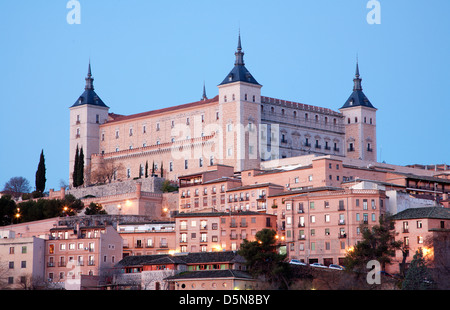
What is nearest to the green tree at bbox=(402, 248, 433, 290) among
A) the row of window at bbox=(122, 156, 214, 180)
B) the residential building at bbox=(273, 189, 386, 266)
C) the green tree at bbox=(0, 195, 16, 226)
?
the residential building at bbox=(273, 189, 386, 266)

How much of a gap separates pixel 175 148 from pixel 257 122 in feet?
36.6

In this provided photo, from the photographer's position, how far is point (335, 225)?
85.1m

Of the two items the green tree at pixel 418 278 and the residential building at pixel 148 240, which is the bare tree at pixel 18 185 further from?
the green tree at pixel 418 278

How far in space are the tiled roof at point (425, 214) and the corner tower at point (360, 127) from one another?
1544 inches

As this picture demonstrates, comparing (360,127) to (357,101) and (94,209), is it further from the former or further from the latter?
(94,209)

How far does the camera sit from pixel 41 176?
121m

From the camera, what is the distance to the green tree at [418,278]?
71625 millimetres

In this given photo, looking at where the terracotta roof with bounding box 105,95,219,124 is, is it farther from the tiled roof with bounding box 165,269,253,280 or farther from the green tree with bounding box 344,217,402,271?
the tiled roof with bounding box 165,269,253,280

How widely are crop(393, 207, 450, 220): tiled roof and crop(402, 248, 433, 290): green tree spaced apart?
9089mm

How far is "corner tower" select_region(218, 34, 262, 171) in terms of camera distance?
113 meters

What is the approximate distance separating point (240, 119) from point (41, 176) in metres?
20.8

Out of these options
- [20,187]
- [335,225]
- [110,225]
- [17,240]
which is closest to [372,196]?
[335,225]
